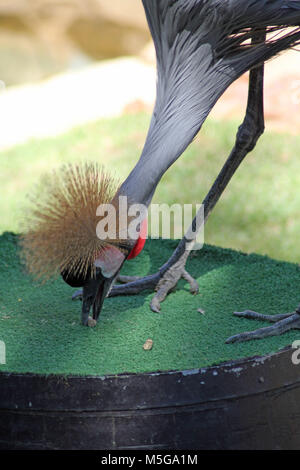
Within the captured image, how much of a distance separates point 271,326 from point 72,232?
0.47 m

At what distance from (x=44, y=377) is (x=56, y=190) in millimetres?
305

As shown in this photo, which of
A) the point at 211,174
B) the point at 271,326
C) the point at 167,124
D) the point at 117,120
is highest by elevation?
the point at 117,120

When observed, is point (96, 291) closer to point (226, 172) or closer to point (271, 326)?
point (271, 326)

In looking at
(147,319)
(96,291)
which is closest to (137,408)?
(96,291)

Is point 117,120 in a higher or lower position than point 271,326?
higher

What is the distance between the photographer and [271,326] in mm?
1515

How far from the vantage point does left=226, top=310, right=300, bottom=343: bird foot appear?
1479 millimetres

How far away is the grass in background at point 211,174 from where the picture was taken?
2.84 metres

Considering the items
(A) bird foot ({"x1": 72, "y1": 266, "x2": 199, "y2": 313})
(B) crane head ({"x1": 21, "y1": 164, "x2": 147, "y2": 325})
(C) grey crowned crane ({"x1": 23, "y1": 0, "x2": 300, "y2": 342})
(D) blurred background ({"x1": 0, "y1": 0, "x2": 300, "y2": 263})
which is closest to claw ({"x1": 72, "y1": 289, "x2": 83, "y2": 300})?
(A) bird foot ({"x1": 72, "y1": 266, "x2": 199, "y2": 313})

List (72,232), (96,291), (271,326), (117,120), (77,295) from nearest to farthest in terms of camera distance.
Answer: (72,232), (96,291), (271,326), (77,295), (117,120)

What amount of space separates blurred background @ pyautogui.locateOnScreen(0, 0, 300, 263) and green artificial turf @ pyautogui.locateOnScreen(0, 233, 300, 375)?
81 cm

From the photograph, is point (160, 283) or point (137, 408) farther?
point (160, 283)

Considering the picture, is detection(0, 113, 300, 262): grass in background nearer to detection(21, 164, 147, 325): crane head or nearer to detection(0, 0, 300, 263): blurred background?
detection(0, 0, 300, 263): blurred background

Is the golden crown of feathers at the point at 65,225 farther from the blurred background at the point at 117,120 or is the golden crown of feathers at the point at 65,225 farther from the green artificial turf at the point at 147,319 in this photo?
the blurred background at the point at 117,120
